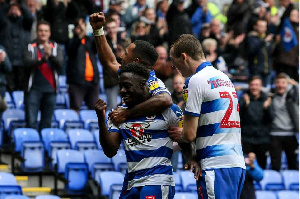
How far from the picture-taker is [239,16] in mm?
17875

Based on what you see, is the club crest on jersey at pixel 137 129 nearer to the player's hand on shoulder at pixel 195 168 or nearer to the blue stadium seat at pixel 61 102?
the player's hand on shoulder at pixel 195 168

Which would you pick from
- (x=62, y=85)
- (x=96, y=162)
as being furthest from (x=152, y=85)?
(x=62, y=85)

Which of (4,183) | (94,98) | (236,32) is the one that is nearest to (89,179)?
(4,183)

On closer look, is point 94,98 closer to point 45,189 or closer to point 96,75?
point 96,75

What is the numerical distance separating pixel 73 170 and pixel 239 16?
8.05 meters

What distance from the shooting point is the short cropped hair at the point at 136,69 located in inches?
254

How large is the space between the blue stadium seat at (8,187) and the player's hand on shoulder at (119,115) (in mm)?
3228

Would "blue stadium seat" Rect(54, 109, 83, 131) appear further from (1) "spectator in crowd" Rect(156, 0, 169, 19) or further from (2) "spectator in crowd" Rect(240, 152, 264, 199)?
(1) "spectator in crowd" Rect(156, 0, 169, 19)

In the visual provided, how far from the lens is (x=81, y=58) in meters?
13.5

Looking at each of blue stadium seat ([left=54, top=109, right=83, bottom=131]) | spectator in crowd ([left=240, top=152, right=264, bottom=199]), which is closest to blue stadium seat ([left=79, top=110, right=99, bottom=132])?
blue stadium seat ([left=54, top=109, right=83, bottom=131])

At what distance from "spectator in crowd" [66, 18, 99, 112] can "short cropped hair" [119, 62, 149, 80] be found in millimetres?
6802

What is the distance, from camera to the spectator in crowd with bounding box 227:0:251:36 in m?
17.7

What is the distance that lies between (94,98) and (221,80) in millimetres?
7629

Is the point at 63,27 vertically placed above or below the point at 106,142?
above
